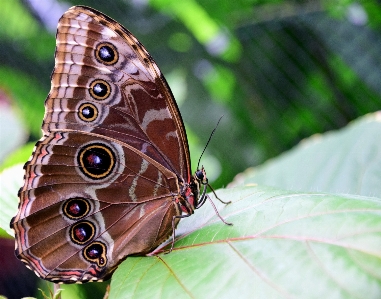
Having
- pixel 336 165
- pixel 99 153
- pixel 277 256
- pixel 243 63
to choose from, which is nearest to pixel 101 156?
pixel 99 153

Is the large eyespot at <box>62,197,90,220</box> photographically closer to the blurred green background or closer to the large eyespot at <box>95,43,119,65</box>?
the large eyespot at <box>95,43,119,65</box>

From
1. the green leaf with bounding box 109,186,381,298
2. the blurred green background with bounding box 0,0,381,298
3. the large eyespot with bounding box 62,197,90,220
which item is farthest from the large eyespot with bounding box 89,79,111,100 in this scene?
the blurred green background with bounding box 0,0,381,298

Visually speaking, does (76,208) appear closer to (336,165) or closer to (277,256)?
(277,256)

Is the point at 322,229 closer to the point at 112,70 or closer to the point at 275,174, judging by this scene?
the point at 112,70

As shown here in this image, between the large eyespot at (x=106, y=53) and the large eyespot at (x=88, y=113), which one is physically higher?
the large eyespot at (x=106, y=53)

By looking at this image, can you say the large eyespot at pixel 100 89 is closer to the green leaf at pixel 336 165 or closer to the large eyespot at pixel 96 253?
the large eyespot at pixel 96 253

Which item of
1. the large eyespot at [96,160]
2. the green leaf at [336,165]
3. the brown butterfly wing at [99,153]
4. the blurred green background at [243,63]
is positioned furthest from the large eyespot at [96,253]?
the blurred green background at [243,63]
